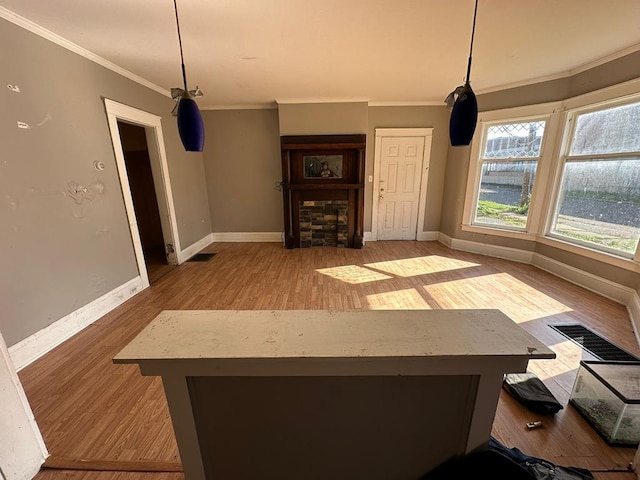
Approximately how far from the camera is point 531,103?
3.46m

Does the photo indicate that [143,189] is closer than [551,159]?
No

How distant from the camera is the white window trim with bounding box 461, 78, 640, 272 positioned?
8.78 feet

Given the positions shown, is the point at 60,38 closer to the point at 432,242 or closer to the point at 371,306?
the point at 371,306

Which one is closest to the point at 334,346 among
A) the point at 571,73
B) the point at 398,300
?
the point at 398,300

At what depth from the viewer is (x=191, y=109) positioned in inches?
46.7

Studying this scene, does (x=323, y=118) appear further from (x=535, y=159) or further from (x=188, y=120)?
(x=188, y=120)

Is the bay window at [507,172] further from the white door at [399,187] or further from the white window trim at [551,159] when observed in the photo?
the white door at [399,187]

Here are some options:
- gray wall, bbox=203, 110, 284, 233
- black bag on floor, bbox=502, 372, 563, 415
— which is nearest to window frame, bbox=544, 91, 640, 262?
black bag on floor, bbox=502, 372, 563, 415

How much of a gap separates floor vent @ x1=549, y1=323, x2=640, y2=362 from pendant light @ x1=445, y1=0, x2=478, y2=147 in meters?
2.10

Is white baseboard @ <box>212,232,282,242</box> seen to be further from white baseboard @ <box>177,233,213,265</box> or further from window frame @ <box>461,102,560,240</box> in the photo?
window frame @ <box>461,102,560,240</box>

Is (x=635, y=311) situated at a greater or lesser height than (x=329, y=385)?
lesser

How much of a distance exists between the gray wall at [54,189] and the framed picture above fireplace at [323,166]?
100 inches

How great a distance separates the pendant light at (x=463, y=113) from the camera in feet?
3.59

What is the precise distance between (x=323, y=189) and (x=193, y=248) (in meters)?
2.45
